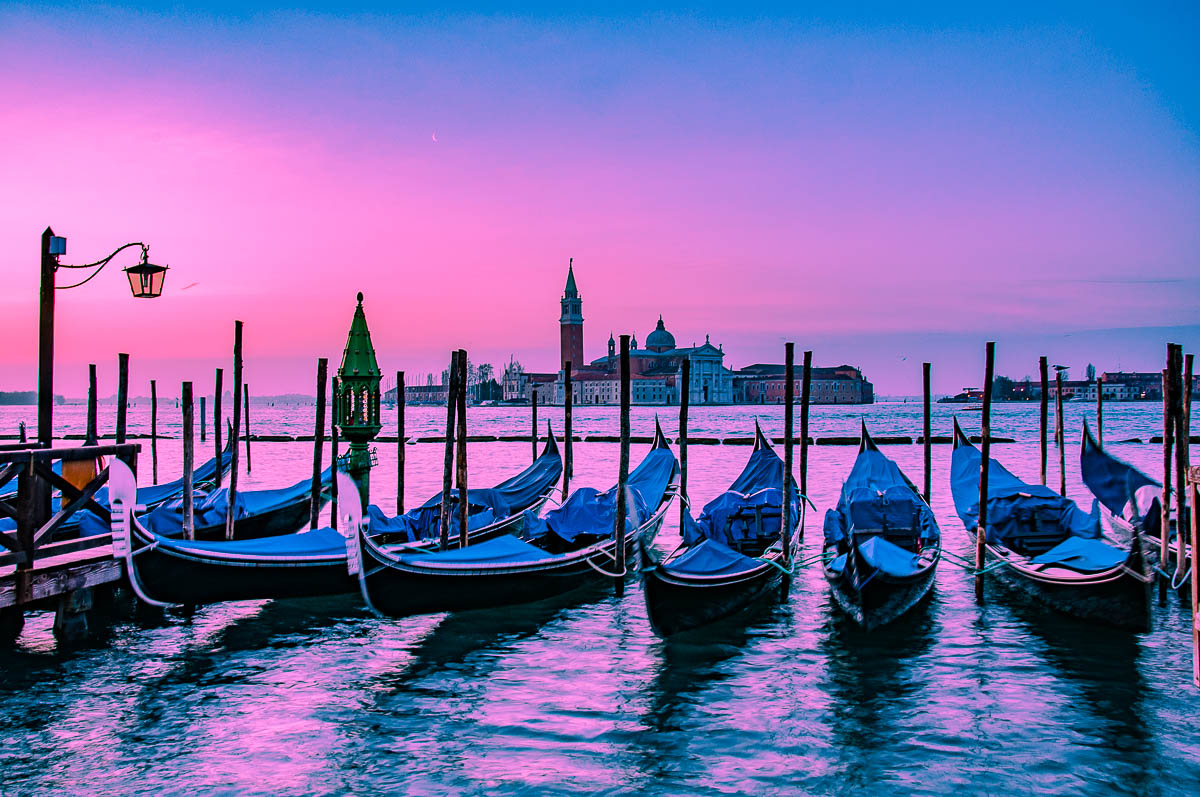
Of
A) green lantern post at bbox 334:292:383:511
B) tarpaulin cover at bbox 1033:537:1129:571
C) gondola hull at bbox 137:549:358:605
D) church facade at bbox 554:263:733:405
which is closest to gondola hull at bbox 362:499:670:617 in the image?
gondola hull at bbox 137:549:358:605

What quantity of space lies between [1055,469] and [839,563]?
54.3 feet

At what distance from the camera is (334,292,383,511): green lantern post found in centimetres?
1195

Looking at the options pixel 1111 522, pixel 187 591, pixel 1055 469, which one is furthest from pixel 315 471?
pixel 1055 469

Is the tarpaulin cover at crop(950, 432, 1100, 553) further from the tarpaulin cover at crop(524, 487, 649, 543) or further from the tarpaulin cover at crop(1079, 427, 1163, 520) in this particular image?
the tarpaulin cover at crop(524, 487, 649, 543)

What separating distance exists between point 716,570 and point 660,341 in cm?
10651

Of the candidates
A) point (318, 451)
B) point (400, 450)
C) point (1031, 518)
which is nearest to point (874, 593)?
point (1031, 518)

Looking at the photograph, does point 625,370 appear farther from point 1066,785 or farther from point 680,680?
point 1066,785

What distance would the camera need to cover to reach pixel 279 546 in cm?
696

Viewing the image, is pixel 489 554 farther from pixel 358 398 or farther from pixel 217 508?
pixel 358 398

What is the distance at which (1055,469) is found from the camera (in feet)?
69.3

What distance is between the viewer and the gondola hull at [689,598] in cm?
623

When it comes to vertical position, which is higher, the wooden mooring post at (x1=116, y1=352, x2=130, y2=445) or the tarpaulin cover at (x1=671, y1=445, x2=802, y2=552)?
the wooden mooring post at (x1=116, y1=352, x2=130, y2=445)

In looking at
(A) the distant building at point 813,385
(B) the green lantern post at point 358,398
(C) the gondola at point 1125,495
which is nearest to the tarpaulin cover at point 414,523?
(B) the green lantern post at point 358,398

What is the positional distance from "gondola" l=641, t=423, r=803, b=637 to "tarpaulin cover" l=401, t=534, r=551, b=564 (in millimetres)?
948
